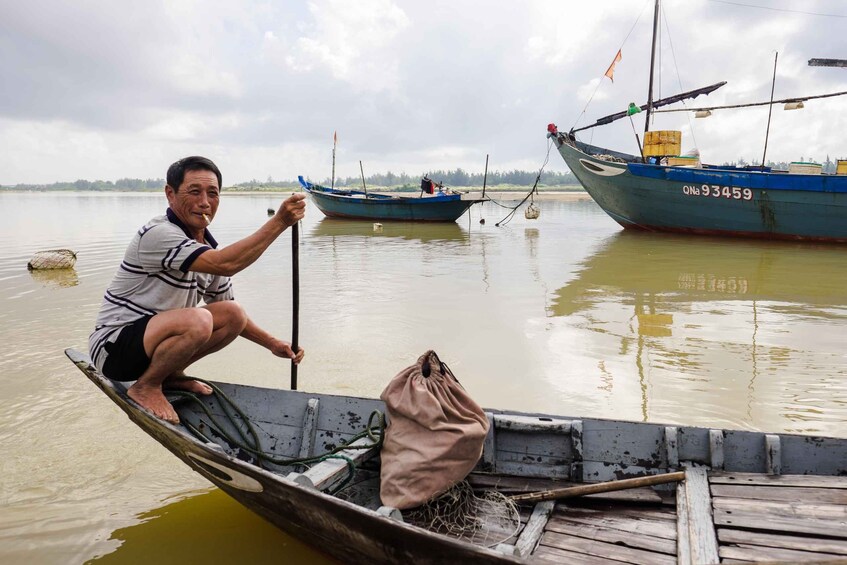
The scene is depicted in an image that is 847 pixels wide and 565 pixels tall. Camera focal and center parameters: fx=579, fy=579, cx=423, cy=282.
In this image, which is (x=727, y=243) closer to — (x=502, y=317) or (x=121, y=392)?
(x=502, y=317)

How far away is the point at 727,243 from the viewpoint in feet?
55.5

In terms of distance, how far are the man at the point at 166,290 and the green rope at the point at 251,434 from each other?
260mm

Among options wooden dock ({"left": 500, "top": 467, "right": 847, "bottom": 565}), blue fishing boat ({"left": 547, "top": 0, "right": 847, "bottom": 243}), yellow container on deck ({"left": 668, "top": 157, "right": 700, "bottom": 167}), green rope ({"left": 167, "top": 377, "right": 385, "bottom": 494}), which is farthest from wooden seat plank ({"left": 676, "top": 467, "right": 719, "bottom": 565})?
yellow container on deck ({"left": 668, "top": 157, "right": 700, "bottom": 167})

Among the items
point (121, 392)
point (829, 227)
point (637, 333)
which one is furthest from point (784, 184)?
point (121, 392)

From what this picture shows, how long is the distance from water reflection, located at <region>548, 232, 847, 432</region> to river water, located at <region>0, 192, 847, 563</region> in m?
0.03

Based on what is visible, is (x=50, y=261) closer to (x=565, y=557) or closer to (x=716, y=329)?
(x=716, y=329)

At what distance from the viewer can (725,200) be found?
664 inches

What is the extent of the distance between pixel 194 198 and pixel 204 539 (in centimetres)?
189

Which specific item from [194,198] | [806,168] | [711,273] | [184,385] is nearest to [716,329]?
[711,273]

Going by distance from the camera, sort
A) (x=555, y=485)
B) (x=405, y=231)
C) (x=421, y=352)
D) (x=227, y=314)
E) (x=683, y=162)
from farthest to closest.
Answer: (x=405, y=231)
(x=683, y=162)
(x=421, y=352)
(x=227, y=314)
(x=555, y=485)

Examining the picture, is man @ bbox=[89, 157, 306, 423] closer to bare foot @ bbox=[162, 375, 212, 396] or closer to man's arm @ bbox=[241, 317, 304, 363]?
bare foot @ bbox=[162, 375, 212, 396]

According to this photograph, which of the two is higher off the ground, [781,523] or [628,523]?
[781,523]

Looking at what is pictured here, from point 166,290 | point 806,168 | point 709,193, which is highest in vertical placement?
point 806,168

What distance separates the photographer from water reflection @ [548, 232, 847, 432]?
514cm
